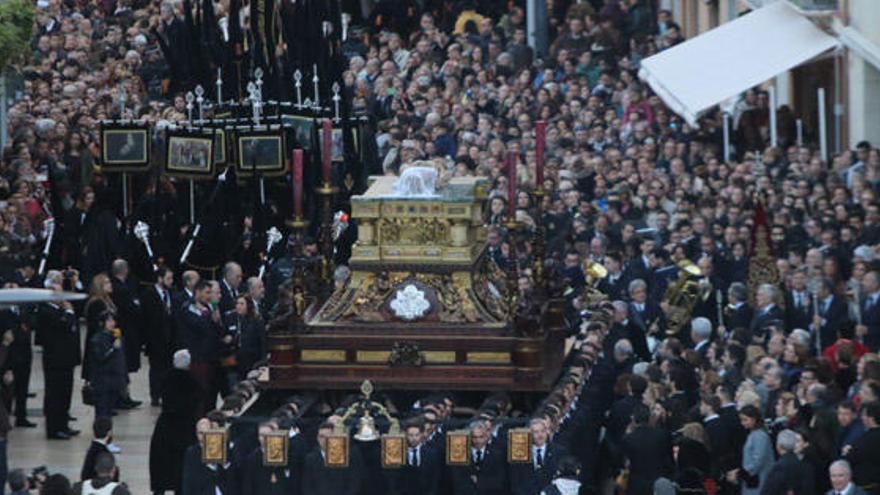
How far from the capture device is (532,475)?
26828 mm

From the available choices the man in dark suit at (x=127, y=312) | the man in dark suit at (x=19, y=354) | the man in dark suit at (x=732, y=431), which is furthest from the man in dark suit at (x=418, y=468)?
the man in dark suit at (x=127, y=312)

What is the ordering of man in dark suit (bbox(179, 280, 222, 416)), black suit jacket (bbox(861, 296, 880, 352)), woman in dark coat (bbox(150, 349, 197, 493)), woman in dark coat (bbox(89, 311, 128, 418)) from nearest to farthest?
woman in dark coat (bbox(150, 349, 197, 493)) → black suit jacket (bbox(861, 296, 880, 352)) → woman in dark coat (bbox(89, 311, 128, 418)) → man in dark suit (bbox(179, 280, 222, 416))

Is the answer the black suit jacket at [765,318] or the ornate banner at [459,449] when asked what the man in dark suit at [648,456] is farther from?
the black suit jacket at [765,318]

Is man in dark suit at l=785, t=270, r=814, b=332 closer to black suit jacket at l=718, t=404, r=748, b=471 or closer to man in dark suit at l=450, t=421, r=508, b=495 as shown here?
black suit jacket at l=718, t=404, r=748, b=471

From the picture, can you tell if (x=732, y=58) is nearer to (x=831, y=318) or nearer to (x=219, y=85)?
(x=219, y=85)

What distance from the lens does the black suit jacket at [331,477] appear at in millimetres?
26766

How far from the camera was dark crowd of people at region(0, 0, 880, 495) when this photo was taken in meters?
27.1

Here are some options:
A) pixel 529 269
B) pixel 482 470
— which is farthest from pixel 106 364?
pixel 482 470

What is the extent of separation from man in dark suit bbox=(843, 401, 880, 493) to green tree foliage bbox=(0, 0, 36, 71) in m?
19.4

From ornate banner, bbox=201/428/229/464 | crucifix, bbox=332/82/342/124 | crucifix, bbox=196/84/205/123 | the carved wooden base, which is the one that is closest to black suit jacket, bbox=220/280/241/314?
crucifix, bbox=196/84/205/123

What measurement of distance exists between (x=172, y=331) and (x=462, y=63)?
1689 cm

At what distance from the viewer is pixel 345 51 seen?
176ft

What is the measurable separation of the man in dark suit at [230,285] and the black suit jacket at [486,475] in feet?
26.1

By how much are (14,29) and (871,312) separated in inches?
611
